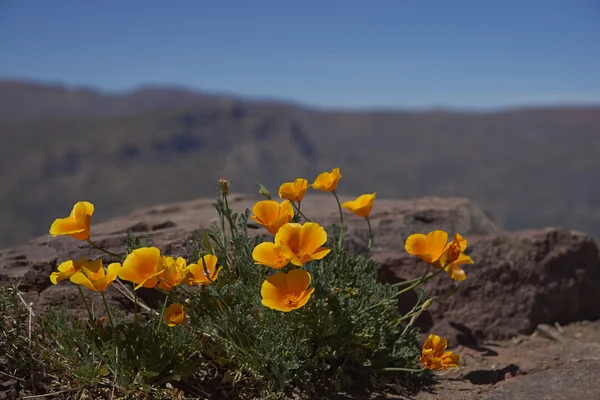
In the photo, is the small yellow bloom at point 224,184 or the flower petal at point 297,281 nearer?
the flower petal at point 297,281

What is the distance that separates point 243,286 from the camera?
8.95ft

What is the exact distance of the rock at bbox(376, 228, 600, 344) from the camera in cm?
415

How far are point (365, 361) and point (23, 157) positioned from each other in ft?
617

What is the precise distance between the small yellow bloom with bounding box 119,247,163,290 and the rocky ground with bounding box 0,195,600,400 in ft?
2.93

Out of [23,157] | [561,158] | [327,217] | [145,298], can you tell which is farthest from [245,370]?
[561,158]

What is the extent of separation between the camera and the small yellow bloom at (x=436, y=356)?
2830 millimetres

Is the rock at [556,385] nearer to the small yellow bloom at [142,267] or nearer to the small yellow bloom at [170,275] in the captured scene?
the small yellow bloom at [170,275]

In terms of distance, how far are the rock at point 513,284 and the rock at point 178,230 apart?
50 centimetres

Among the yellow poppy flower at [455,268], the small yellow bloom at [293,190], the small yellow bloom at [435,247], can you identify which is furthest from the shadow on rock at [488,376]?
the small yellow bloom at [293,190]

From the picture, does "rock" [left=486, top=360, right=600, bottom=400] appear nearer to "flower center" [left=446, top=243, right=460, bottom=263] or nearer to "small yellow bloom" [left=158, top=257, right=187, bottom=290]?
"flower center" [left=446, top=243, right=460, bottom=263]

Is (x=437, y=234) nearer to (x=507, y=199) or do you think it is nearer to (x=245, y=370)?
(x=245, y=370)

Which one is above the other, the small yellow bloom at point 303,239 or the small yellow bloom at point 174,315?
the small yellow bloom at point 303,239

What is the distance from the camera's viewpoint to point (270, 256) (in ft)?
8.07

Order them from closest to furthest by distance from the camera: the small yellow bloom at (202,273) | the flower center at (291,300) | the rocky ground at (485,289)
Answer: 1. the flower center at (291,300)
2. the small yellow bloom at (202,273)
3. the rocky ground at (485,289)
